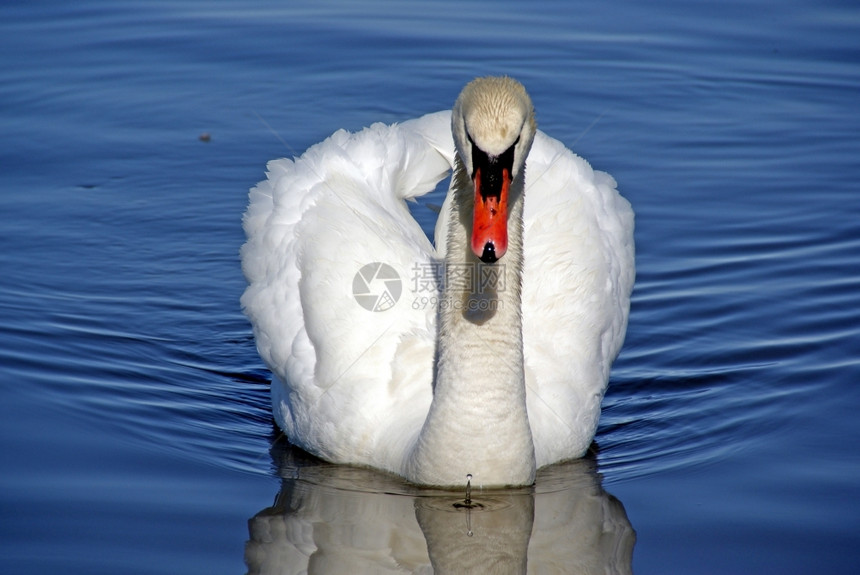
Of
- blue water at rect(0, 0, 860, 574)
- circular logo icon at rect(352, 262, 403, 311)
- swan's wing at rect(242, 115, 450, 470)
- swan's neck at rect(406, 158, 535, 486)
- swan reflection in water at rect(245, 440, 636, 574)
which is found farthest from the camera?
circular logo icon at rect(352, 262, 403, 311)

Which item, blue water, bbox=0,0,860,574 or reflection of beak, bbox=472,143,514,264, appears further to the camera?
blue water, bbox=0,0,860,574

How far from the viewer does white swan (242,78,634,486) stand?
7.25 meters

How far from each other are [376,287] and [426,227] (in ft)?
12.6

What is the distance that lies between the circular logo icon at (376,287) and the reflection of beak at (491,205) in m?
1.79

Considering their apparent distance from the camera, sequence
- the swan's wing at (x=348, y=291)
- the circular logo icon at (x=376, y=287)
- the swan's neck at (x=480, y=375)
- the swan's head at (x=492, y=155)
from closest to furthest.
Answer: the swan's head at (x=492, y=155) → the swan's neck at (x=480, y=375) → the swan's wing at (x=348, y=291) → the circular logo icon at (x=376, y=287)

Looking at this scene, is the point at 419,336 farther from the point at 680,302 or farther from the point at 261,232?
the point at 680,302

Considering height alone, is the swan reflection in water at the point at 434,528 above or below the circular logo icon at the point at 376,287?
below

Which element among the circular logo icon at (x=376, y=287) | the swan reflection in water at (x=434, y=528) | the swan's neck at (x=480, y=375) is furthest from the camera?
the circular logo icon at (x=376, y=287)

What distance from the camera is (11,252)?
11.1 meters

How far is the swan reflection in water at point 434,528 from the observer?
270 inches

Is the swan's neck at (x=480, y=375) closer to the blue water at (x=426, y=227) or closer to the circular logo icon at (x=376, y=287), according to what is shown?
the blue water at (x=426, y=227)

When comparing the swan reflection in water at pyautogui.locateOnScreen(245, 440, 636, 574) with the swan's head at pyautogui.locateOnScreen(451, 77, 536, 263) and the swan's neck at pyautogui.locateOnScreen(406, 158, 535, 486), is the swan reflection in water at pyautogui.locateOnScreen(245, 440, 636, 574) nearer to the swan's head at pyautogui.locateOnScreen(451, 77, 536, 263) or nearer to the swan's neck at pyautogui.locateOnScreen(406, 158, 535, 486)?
the swan's neck at pyautogui.locateOnScreen(406, 158, 535, 486)

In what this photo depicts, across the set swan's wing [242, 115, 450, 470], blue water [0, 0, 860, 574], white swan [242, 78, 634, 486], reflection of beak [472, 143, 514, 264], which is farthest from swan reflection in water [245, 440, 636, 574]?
A: reflection of beak [472, 143, 514, 264]

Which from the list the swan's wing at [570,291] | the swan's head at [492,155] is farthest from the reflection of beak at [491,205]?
the swan's wing at [570,291]
